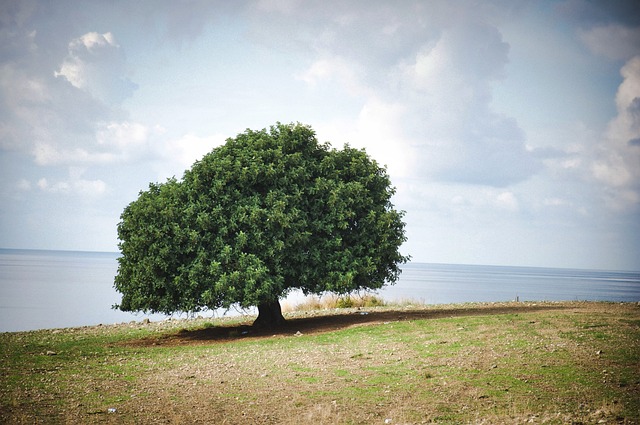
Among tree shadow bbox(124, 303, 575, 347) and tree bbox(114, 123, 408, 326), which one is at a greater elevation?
tree bbox(114, 123, 408, 326)

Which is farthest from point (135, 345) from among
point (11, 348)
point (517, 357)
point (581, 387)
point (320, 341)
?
point (581, 387)

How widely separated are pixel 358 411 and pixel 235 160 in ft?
50.8

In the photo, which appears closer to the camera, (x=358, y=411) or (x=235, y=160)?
(x=358, y=411)

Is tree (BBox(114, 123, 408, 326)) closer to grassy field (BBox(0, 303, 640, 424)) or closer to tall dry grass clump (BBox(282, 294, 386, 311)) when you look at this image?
grassy field (BBox(0, 303, 640, 424))

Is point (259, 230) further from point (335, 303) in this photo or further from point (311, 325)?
point (335, 303)

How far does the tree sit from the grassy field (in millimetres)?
2465

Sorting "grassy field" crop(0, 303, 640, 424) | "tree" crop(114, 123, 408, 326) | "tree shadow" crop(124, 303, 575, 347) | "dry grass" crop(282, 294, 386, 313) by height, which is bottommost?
"grassy field" crop(0, 303, 640, 424)

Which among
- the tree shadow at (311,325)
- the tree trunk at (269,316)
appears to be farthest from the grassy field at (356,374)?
the tree trunk at (269,316)

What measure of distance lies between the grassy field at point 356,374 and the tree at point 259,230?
246cm

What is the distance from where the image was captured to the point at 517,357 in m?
17.3

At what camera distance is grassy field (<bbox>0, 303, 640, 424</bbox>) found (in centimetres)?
1309

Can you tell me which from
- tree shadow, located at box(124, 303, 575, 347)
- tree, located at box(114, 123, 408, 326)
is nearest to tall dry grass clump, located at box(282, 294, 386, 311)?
tree shadow, located at box(124, 303, 575, 347)

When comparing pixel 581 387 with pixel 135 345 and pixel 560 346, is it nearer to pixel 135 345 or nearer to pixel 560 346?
pixel 560 346

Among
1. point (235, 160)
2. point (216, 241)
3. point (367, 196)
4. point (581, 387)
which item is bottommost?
point (581, 387)
